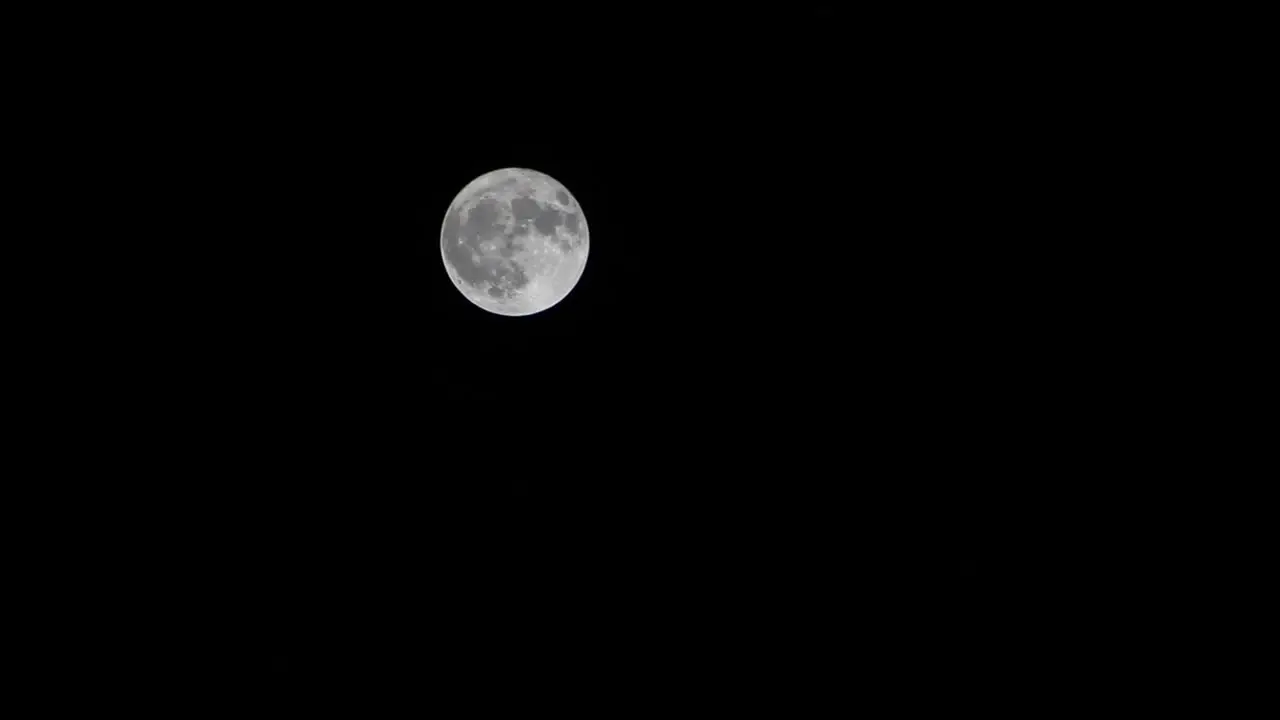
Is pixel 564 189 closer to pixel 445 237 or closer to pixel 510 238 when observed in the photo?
pixel 510 238

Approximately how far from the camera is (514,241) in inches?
140

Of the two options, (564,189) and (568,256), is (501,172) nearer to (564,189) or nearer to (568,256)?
(564,189)

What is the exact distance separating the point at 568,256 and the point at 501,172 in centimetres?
68

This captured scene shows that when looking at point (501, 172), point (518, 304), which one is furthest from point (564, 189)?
point (518, 304)

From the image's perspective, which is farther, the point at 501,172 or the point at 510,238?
the point at 501,172

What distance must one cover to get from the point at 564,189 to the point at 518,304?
0.75 m

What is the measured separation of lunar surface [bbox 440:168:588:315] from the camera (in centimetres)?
359

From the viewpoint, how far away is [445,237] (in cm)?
380

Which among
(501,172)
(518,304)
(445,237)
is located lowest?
(518,304)

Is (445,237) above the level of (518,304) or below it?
above

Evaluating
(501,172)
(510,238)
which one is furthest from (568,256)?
(501,172)

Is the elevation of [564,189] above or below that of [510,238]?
above

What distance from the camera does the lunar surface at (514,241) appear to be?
359 cm

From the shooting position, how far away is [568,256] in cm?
372
